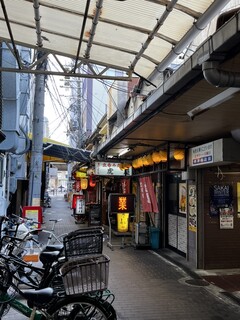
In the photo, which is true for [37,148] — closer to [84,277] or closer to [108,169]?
[108,169]

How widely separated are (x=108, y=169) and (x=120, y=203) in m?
3.25

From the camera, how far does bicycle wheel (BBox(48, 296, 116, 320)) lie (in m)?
4.86

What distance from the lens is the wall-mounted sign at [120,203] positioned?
13.6 metres

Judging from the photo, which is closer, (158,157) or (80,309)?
(80,309)

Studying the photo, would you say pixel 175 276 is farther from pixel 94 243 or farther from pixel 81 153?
pixel 81 153

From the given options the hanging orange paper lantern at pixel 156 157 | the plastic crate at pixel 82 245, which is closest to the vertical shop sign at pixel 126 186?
the hanging orange paper lantern at pixel 156 157

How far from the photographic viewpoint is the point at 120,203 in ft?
44.9

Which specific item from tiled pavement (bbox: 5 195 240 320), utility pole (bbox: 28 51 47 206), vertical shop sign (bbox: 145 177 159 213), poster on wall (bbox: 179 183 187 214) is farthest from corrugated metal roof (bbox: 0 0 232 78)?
vertical shop sign (bbox: 145 177 159 213)

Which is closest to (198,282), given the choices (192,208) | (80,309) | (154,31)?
(192,208)

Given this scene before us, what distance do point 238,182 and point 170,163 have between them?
2067mm

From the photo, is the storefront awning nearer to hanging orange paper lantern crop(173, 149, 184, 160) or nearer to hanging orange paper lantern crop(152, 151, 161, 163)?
hanging orange paper lantern crop(152, 151, 161, 163)

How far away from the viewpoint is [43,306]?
4.57m

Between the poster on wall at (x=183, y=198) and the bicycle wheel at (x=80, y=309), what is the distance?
23.6ft

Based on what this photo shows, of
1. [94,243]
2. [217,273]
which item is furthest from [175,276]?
[94,243]
